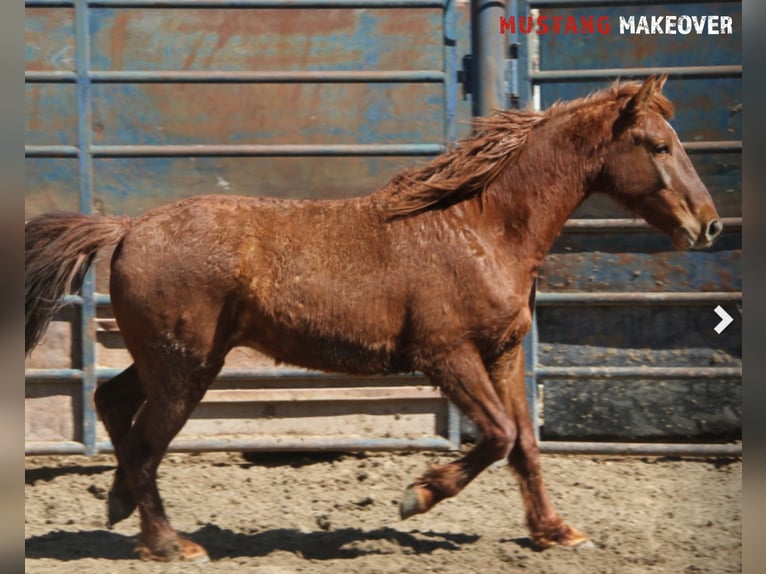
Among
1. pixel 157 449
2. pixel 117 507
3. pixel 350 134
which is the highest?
pixel 350 134

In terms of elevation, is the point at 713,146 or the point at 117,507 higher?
the point at 713,146

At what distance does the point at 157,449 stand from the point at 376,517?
125cm

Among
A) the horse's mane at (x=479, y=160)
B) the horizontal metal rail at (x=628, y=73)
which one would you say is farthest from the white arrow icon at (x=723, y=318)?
the horse's mane at (x=479, y=160)

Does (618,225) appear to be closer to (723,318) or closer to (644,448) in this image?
(723,318)

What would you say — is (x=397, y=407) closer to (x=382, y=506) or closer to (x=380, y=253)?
(x=382, y=506)

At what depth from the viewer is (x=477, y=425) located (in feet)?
14.3

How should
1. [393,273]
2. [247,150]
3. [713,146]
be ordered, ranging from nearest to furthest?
[393,273] → [713,146] → [247,150]

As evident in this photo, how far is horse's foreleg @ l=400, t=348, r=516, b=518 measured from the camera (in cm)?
435

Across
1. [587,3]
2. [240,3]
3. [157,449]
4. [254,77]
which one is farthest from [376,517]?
[587,3]

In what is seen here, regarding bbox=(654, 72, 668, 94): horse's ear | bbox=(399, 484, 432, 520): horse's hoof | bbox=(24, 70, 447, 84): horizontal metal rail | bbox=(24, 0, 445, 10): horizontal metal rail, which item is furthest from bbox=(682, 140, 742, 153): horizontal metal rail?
bbox=(399, 484, 432, 520): horse's hoof

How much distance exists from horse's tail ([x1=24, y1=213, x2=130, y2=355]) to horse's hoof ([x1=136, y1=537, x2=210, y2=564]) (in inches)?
42.3

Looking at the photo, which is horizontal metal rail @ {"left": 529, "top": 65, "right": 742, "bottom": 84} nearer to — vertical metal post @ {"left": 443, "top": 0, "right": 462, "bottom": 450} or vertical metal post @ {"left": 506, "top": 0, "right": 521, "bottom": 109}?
vertical metal post @ {"left": 506, "top": 0, "right": 521, "bottom": 109}
